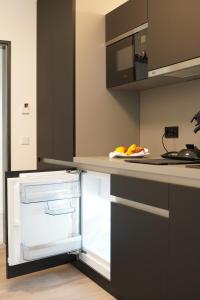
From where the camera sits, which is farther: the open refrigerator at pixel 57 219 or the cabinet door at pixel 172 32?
the open refrigerator at pixel 57 219

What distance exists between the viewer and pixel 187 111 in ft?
7.50

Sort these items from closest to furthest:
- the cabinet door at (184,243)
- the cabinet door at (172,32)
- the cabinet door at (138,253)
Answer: the cabinet door at (184,243)
the cabinet door at (138,253)
the cabinet door at (172,32)

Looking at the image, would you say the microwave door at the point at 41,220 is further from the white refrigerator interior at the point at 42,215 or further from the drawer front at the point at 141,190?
the drawer front at the point at 141,190

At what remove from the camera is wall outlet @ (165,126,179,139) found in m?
2.37

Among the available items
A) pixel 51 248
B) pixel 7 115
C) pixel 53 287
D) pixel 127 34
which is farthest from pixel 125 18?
pixel 53 287

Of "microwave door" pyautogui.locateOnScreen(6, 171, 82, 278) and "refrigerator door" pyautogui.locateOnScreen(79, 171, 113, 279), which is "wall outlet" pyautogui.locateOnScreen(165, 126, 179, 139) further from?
"microwave door" pyautogui.locateOnScreen(6, 171, 82, 278)

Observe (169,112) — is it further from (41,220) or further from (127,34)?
(41,220)

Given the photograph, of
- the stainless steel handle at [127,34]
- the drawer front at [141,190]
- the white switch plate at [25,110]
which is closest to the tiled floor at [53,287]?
the drawer front at [141,190]

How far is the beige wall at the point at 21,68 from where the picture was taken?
305cm

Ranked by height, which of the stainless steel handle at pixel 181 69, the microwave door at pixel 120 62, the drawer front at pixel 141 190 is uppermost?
the microwave door at pixel 120 62

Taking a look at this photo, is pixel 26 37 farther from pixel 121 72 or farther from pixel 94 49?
pixel 121 72

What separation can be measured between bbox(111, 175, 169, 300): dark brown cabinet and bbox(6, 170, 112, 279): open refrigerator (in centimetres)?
22

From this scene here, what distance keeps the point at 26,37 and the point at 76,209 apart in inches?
67.1

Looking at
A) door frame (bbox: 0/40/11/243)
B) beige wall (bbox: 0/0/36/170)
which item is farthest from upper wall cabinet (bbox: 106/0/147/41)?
door frame (bbox: 0/40/11/243)
